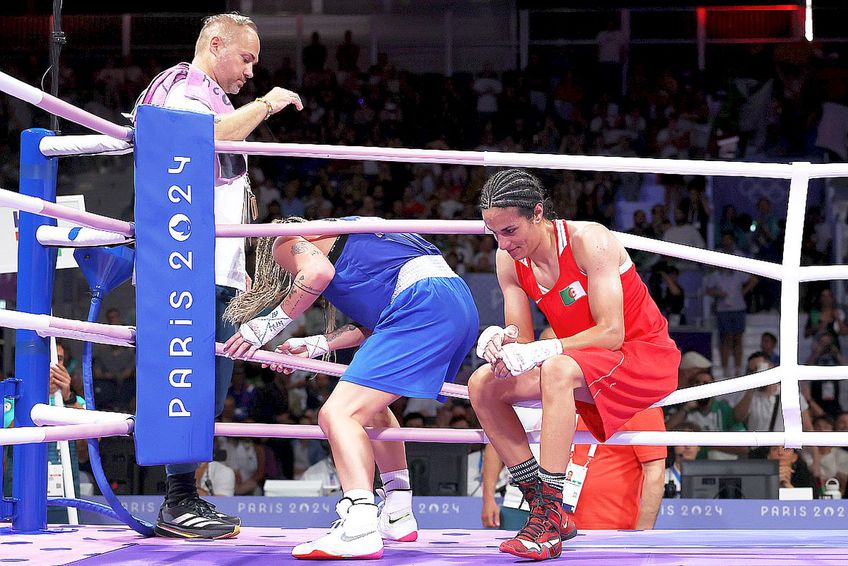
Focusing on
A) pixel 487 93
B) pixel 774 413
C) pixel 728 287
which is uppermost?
pixel 487 93

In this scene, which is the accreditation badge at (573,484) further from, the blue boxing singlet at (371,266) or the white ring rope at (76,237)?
the white ring rope at (76,237)

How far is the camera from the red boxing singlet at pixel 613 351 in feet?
7.86

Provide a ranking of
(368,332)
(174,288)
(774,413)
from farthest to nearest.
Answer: (774,413), (368,332), (174,288)

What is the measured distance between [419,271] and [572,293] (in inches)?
15.0

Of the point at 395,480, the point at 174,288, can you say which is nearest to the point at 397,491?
the point at 395,480

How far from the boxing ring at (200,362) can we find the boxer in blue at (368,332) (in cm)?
10

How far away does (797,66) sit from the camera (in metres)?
9.71

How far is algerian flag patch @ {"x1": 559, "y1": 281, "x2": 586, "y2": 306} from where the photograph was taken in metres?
2.48

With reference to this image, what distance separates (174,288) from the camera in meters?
2.29

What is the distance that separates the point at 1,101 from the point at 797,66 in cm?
754

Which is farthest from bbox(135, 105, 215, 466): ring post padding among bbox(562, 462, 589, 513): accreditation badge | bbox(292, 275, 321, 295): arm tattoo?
bbox(562, 462, 589, 513): accreditation badge

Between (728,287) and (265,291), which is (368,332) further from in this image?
(728,287)

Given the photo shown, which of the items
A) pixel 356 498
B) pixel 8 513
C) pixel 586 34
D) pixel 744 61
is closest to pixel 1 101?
pixel 586 34

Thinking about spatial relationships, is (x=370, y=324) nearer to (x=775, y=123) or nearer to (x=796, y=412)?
(x=796, y=412)
